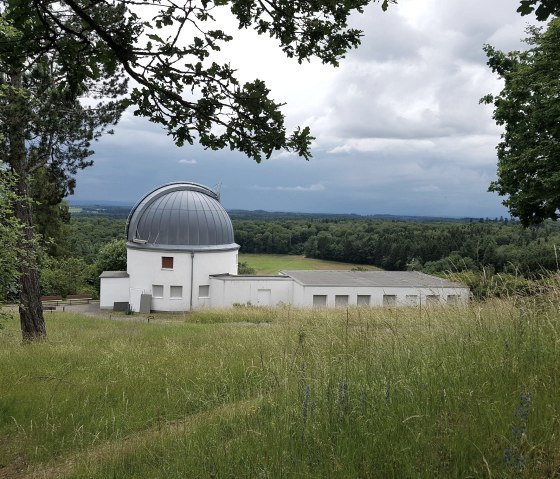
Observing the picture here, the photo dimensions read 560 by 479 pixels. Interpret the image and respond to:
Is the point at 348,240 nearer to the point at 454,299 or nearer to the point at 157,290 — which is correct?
the point at 157,290

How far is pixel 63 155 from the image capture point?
13.8 meters

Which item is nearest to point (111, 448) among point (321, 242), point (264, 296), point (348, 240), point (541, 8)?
point (541, 8)

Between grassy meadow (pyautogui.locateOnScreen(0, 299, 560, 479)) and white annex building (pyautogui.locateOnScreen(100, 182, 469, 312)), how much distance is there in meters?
28.3

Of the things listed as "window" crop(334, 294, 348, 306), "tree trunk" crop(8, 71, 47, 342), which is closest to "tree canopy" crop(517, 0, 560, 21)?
"tree trunk" crop(8, 71, 47, 342)

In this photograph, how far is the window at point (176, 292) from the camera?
37.3 metres

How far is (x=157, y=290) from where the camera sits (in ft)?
123

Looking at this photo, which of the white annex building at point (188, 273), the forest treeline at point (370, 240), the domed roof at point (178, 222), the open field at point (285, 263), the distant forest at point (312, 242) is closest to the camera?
the white annex building at point (188, 273)

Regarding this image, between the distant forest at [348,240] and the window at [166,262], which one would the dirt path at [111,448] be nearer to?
the window at [166,262]

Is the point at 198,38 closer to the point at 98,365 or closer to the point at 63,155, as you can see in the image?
the point at 98,365

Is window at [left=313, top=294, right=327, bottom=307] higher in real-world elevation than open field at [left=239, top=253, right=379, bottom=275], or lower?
higher

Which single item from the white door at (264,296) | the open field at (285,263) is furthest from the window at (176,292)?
the open field at (285,263)

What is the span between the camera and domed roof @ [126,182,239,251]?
1474 inches

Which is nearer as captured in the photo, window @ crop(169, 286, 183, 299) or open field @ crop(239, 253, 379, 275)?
window @ crop(169, 286, 183, 299)

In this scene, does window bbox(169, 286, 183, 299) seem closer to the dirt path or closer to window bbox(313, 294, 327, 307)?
window bbox(313, 294, 327, 307)
